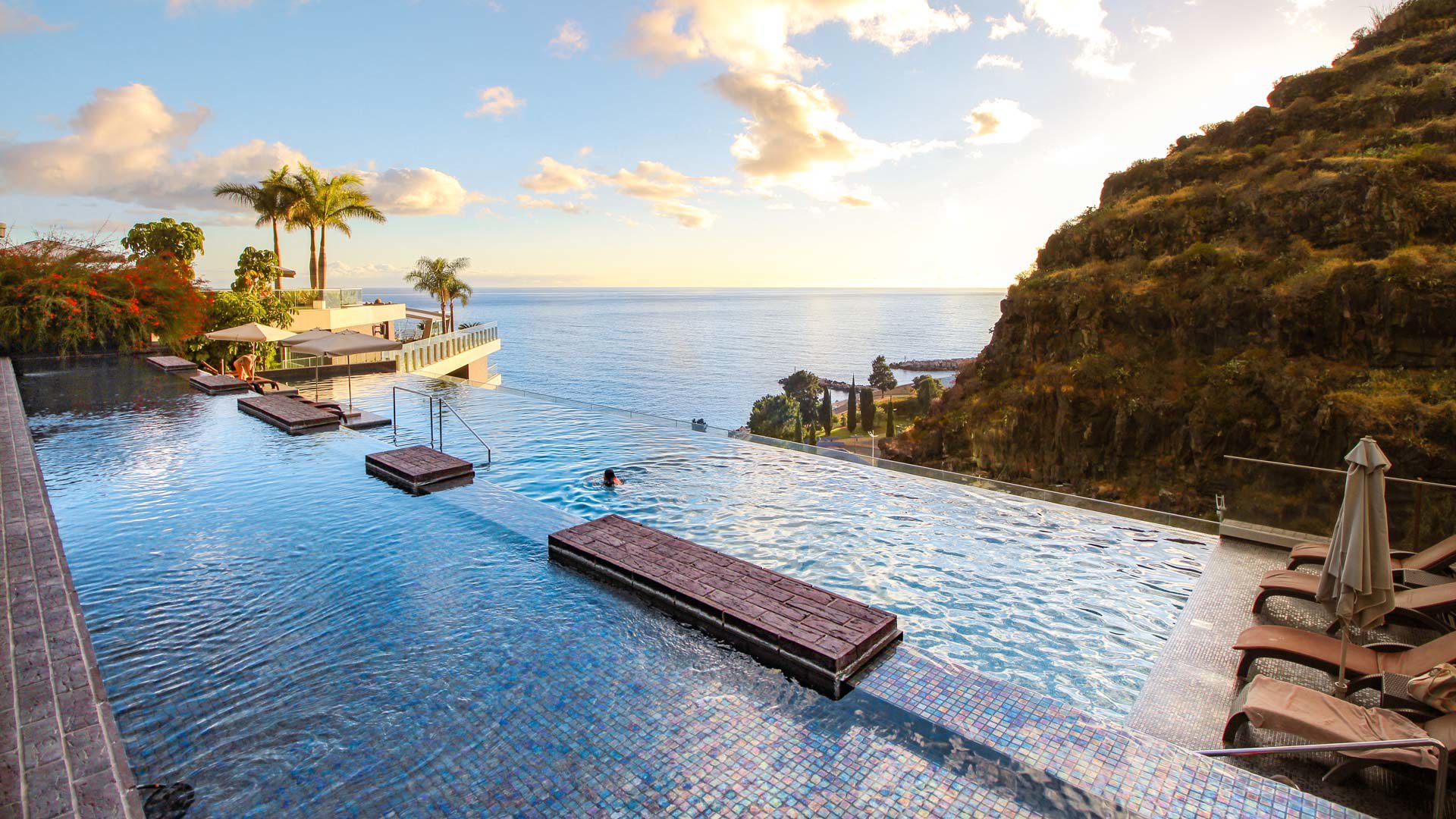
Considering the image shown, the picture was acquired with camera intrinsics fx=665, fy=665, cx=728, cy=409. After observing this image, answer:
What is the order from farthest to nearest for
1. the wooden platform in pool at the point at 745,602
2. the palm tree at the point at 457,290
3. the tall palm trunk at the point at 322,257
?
the palm tree at the point at 457,290 → the tall palm trunk at the point at 322,257 → the wooden platform in pool at the point at 745,602

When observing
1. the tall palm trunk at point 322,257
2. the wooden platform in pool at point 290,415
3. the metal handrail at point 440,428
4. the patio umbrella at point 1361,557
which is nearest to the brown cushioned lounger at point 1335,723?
the patio umbrella at point 1361,557

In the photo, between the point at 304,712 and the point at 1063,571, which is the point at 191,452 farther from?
the point at 1063,571

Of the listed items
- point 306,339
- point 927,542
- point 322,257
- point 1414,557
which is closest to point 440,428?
point 306,339

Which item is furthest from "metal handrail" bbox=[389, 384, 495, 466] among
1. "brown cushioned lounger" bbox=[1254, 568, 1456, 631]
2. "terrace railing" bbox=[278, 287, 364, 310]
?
"terrace railing" bbox=[278, 287, 364, 310]

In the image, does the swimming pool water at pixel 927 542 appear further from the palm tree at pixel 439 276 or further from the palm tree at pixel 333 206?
the palm tree at pixel 439 276

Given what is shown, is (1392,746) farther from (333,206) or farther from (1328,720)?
(333,206)

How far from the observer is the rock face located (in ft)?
78.3

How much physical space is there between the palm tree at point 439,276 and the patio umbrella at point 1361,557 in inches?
2024

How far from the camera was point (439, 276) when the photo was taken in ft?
162

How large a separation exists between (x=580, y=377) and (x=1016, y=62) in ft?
197

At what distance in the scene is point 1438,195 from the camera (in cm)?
2491

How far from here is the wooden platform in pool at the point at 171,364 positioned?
725 inches

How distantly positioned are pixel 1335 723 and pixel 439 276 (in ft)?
175

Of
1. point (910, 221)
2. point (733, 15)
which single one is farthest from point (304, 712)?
point (910, 221)
